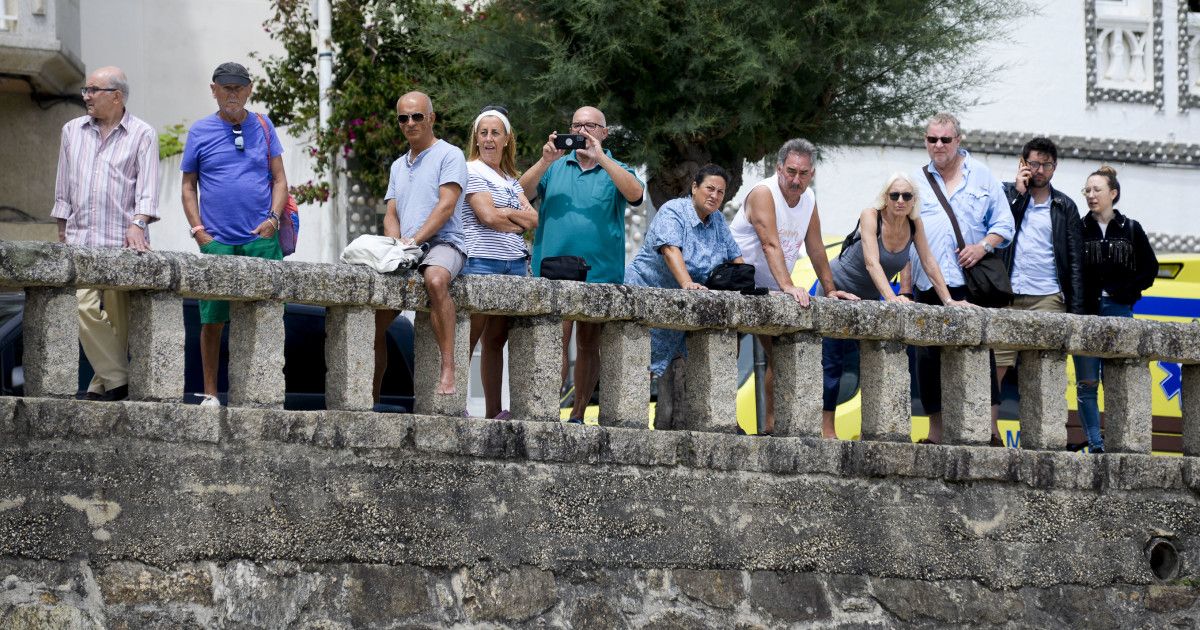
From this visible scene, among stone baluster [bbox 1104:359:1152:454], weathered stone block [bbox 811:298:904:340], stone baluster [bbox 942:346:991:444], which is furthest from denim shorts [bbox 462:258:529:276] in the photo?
stone baluster [bbox 1104:359:1152:454]

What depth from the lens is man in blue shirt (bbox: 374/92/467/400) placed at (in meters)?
6.66

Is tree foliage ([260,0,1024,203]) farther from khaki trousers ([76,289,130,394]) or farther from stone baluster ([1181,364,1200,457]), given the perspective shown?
khaki trousers ([76,289,130,394])

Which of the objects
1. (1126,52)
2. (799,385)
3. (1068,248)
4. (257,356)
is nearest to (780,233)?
(799,385)

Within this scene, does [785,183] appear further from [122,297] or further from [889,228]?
[122,297]

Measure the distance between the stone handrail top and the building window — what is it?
29.5ft

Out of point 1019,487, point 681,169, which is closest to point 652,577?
point 1019,487

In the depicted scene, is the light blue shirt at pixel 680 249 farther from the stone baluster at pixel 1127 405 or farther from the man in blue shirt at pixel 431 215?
the stone baluster at pixel 1127 405

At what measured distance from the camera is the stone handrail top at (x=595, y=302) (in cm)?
611

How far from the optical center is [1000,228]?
8.26 metres

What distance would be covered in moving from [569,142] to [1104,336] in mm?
2878

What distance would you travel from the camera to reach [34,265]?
5.97 metres

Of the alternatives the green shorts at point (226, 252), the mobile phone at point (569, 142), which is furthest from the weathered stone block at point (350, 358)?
the mobile phone at point (569, 142)

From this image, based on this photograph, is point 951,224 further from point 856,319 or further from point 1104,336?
point 856,319

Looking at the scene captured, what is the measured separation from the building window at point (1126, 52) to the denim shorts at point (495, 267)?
10838mm
